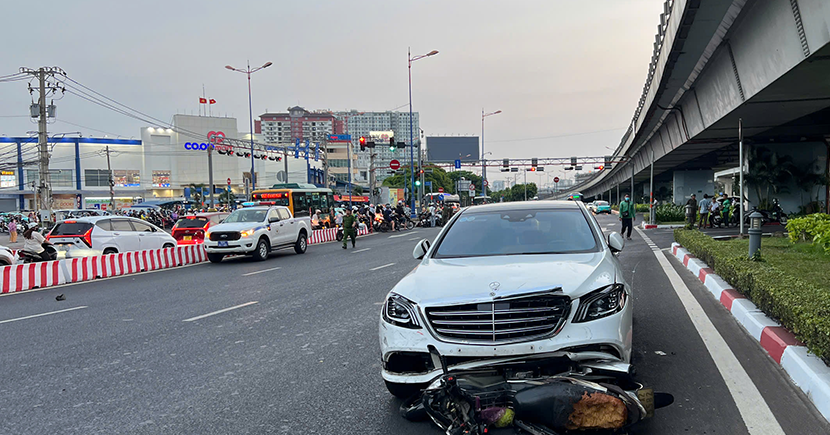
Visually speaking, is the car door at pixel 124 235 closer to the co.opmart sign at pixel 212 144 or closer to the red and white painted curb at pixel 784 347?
the red and white painted curb at pixel 784 347

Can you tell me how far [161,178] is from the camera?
90.1 m

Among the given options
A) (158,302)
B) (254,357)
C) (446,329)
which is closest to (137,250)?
(158,302)

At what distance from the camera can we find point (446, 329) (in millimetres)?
4172

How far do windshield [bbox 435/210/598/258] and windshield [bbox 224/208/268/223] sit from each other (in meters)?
13.8

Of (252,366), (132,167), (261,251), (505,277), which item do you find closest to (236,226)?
(261,251)

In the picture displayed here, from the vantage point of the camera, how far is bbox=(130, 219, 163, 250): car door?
18.6 meters

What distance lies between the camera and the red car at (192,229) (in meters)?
22.6

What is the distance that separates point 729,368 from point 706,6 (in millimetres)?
8882

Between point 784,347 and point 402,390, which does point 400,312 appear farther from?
point 784,347

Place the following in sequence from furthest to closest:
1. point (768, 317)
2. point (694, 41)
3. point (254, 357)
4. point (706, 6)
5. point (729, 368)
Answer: point (694, 41) < point (706, 6) < point (768, 317) < point (254, 357) < point (729, 368)

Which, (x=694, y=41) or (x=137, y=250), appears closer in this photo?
(x=694, y=41)

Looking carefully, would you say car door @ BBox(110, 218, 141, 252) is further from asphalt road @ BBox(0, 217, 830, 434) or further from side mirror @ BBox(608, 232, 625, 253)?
side mirror @ BBox(608, 232, 625, 253)

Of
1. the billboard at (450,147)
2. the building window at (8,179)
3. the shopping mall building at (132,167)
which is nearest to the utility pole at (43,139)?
the shopping mall building at (132,167)

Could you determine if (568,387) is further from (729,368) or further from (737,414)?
(729,368)
